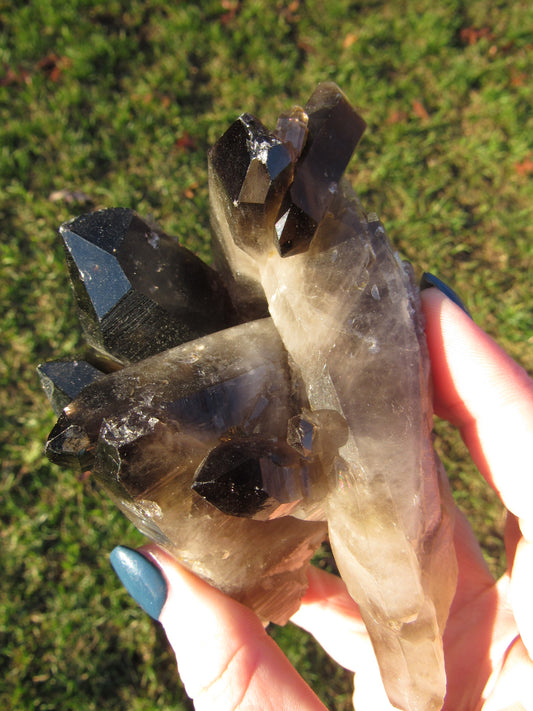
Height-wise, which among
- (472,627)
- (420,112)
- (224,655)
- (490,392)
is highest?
(420,112)

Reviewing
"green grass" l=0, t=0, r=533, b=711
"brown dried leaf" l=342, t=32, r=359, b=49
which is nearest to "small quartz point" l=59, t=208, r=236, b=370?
"green grass" l=0, t=0, r=533, b=711

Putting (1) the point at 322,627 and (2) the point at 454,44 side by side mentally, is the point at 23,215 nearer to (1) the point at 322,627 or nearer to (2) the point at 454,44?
(1) the point at 322,627

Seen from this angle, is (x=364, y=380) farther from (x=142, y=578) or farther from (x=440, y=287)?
(x=142, y=578)

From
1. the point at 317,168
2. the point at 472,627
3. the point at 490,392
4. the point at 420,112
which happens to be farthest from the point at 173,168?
the point at 472,627

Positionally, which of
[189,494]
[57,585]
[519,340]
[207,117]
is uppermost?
[207,117]

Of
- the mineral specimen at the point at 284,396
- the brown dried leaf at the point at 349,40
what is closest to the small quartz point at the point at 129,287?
the mineral specimen at the point at 284,396

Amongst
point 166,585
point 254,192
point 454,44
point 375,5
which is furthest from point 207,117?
point 166,585
